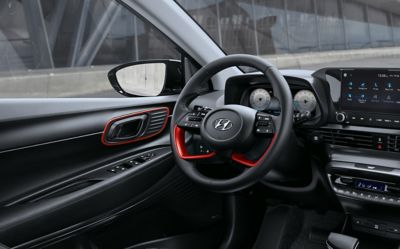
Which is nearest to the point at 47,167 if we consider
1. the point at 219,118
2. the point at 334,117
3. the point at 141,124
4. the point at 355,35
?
the point at 141,124

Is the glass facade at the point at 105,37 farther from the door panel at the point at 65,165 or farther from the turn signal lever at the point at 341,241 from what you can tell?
the turn signal lever at the point at 341,241

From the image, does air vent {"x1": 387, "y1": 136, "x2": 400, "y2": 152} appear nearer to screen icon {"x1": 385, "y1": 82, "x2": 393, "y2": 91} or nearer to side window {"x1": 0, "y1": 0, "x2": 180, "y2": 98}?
screen icon {"x1": 385, "y1": 82, "x2": 393, "y2": 91}

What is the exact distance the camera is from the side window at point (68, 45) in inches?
100

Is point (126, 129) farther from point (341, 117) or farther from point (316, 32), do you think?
point (316, 32)

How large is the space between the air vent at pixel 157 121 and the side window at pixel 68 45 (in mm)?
237

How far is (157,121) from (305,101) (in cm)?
77

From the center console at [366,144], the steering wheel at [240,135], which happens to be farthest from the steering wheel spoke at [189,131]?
the center console at [366,144]

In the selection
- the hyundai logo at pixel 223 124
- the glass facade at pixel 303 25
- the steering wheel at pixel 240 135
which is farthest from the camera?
the glass facade at pixel 303 25

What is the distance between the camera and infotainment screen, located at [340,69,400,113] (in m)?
2.10

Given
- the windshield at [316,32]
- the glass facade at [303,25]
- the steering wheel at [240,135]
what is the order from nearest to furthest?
1. the steering wheel at [240,135]
2. the windshield at [316,32]
3. the glass facade at [303,25]

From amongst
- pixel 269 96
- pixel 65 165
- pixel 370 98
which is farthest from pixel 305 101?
pixel 65 165

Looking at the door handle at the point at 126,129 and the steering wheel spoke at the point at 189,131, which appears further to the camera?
the door handle at the point at 126,129

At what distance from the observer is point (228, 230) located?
2707 mm

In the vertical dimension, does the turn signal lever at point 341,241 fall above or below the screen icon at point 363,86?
below
